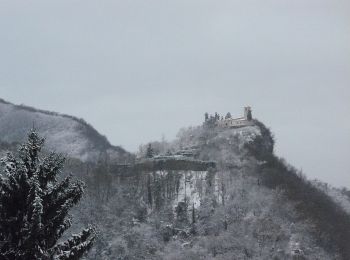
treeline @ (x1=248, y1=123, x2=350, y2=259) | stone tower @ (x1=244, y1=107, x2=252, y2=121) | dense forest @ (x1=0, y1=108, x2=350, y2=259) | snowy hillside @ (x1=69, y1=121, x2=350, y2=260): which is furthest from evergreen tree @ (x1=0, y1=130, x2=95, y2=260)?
stone tower @ (x1=244, y1=107, x2=252, y2=121)

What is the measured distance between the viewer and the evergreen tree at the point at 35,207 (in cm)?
2264

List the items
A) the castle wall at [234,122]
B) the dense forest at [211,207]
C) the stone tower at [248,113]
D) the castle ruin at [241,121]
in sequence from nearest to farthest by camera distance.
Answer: the dense forest at [211,207] → the castle wall at [234,122] → the castle ruin at [241,121] → the stone tower at [248,113]

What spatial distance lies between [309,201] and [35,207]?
122164 millimetres

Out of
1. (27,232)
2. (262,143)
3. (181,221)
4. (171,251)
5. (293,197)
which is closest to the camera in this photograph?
(27,232)

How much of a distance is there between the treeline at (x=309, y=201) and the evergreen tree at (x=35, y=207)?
4082 inches

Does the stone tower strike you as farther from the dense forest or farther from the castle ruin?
the dense forest

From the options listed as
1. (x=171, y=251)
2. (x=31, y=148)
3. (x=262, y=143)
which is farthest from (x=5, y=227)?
(x=262, y=143)

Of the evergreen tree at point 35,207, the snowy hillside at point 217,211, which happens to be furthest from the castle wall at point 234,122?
the evergreen tree at point 35,207

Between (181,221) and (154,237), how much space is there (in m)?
5.94

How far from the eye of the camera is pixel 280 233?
4759 inches

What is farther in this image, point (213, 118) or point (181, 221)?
point (213, 118)

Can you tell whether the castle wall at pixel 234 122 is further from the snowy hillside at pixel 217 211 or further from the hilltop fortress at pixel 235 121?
the snowy hillside at pixel 217 211

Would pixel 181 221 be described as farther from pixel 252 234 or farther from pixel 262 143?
pixel 262 143

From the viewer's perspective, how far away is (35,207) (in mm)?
22531
